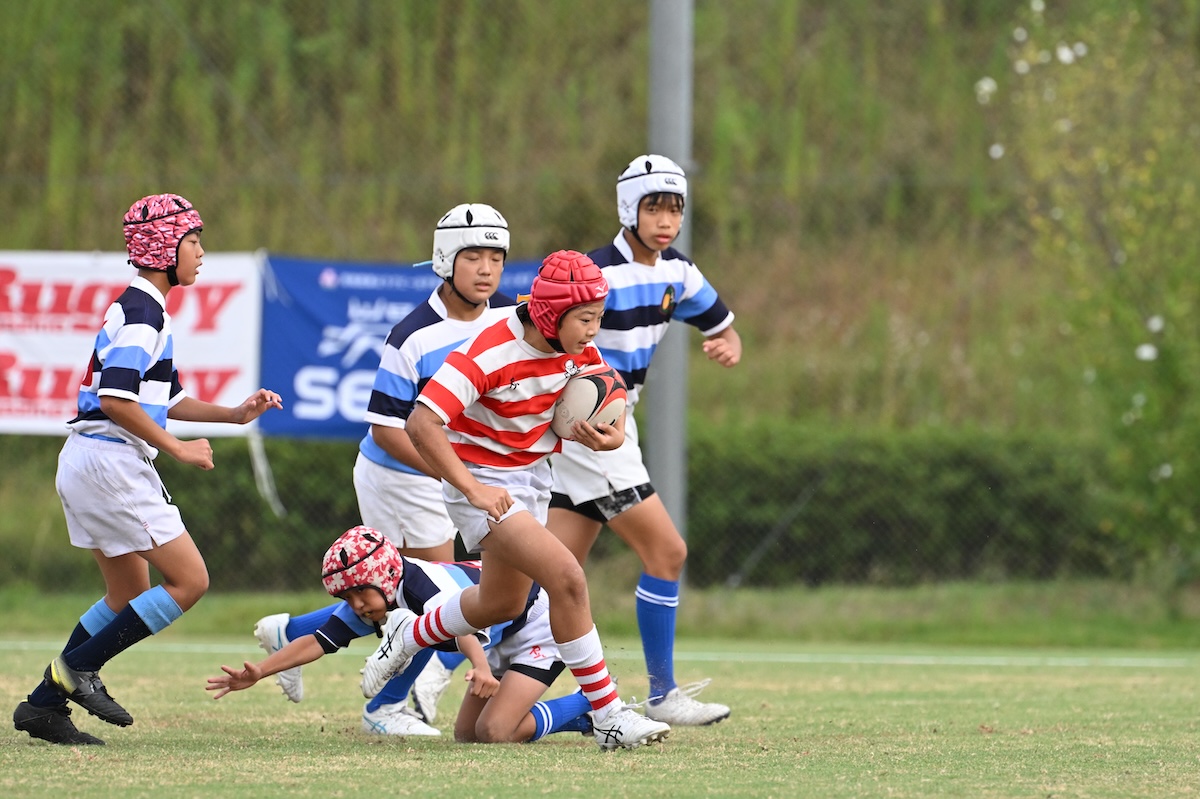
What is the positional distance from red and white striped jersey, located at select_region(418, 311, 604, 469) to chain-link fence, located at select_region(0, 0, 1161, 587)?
271 inches

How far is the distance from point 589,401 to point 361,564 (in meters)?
1.00

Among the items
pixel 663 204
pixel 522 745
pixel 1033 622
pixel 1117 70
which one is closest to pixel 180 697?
pixel 522 745

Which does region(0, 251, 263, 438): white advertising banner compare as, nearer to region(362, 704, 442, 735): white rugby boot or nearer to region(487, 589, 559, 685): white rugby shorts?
region(362, 704, 442, 735): white rugby boot

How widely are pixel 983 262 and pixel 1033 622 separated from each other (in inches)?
199

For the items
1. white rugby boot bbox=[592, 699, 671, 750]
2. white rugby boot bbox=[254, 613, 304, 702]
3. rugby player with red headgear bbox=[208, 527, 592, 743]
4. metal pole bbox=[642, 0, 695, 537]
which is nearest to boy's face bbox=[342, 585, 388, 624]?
rugby player with red headgear bbox=[208, 527, 592, 743]

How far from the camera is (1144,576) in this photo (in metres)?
11.1

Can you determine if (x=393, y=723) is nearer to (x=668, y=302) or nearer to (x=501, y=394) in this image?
(x=501, y=394)

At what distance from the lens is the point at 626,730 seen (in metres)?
4.99

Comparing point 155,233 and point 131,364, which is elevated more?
point 155,233

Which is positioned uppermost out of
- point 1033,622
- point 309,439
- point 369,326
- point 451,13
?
point 451,13

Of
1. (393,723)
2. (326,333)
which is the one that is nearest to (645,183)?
(393,723)

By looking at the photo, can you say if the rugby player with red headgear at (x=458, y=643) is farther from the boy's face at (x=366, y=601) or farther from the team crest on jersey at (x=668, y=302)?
the team crest on jersey at (x=668, y=302)

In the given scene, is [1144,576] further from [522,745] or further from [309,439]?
[522,745]

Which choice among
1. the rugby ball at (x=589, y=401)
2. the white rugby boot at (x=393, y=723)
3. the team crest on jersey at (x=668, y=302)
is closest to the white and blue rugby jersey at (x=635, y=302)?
the team crest on jersey at (x=668, y=302)
